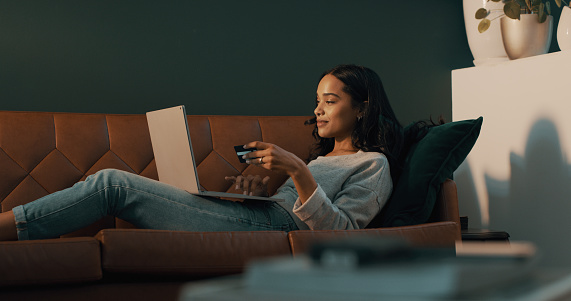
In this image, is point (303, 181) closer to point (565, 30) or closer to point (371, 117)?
point (371, 117)

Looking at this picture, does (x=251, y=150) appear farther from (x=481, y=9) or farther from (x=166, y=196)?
(x=481, y=9)

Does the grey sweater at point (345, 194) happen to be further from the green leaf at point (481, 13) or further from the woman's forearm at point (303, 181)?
the green leaf at point (481, 13)

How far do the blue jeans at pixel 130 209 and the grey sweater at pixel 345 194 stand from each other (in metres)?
0.18

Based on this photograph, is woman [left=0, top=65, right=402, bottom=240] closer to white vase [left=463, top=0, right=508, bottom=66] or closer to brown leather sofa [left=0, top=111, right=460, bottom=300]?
brown leather sofa [left=0, top=111, right=460, bottom=300]

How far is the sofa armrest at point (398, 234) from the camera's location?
5.50ft

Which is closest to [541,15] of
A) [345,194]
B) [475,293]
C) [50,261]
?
[345,194]

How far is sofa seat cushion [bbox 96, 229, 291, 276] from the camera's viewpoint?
5.18ft

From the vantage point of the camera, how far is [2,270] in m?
1.47

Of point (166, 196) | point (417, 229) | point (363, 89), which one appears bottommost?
point (417, 229)

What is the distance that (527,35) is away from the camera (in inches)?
95.3

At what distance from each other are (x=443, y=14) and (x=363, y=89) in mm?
1311

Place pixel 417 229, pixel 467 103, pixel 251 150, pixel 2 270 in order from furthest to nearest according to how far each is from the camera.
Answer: pixel 467 103 < pixel 251 150 < pixel 417 229 < pixel 2 270

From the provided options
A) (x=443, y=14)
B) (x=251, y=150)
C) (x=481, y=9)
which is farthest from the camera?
(x=443, y=14)

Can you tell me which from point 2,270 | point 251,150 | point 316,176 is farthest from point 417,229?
point 2,270
